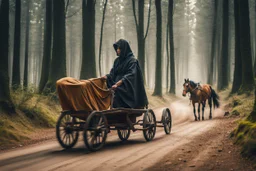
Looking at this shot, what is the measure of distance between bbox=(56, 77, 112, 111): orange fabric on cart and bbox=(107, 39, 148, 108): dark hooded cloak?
2.78 ft

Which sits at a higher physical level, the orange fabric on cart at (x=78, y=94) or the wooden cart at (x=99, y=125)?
the orange fabric on cart at (x=78, y=94)

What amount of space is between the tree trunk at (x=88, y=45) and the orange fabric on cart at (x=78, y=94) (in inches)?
420

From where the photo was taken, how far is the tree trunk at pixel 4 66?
1111 centimetres

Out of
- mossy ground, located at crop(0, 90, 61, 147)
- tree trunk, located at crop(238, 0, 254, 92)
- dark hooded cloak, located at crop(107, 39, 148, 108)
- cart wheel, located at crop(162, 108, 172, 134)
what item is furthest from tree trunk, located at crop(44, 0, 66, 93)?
tree trunk, located at crop(238, 0, 254, 92)

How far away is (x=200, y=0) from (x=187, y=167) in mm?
45558

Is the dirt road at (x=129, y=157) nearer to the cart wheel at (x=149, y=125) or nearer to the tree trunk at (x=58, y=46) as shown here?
the cart wheel at (x=149, y=125)

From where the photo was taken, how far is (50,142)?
31.1 ft

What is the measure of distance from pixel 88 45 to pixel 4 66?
7965 millimetres

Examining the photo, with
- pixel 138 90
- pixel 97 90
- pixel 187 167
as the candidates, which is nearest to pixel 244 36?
pixel 138 90

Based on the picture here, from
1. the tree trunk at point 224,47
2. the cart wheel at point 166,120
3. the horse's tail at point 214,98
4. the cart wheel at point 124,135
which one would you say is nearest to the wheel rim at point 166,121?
the cart wheel at point 166,120

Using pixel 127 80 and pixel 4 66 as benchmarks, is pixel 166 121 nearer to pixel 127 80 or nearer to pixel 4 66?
pixel 127 80

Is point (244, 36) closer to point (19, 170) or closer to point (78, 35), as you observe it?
point (19, 170)

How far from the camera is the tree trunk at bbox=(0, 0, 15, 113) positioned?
A: 11.1m

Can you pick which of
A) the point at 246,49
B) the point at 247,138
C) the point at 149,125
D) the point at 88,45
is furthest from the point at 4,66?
the point at 246,49
